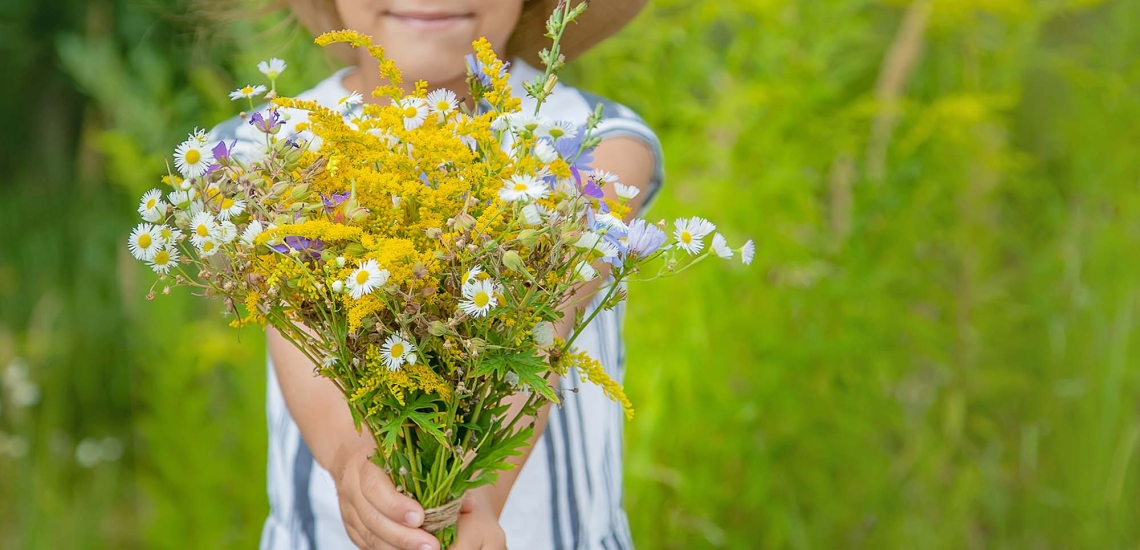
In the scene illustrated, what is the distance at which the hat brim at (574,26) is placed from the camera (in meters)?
1.08

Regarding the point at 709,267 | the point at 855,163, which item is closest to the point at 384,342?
the point at 709,267

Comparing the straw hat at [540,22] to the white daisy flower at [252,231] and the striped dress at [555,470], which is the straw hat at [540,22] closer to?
the striped dress at [555,470]

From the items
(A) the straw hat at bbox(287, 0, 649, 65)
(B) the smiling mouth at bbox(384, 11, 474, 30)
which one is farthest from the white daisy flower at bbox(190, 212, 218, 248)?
(A) the straw hat at bbox(287, 0, 649, 65)

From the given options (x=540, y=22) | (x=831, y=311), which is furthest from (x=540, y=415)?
(x=831, y=311)

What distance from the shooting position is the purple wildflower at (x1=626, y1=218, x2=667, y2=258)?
2.01 feet

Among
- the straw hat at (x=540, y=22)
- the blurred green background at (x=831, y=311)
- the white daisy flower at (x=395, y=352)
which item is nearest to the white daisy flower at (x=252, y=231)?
the white daisy flower at (x=395, y=352)

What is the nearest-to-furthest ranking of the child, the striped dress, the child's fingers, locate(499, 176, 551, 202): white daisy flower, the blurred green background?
locate(499, 176, 551, 202): white daisy flower → the child's fingers → the child → the striped dress → the blurred green background

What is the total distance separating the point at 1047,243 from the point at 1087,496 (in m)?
0.54

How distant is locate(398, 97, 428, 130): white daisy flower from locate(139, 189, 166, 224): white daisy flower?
163mm

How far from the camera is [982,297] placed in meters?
1.83

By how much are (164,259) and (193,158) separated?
67 millimetres

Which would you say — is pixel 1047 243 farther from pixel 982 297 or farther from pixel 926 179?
pixel 926 179

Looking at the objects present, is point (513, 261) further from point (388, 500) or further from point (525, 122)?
point (388, 500)

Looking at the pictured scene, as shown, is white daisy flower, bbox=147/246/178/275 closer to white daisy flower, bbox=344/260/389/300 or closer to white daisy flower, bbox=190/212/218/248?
white daisy flower, bbox=190/212/218/248
